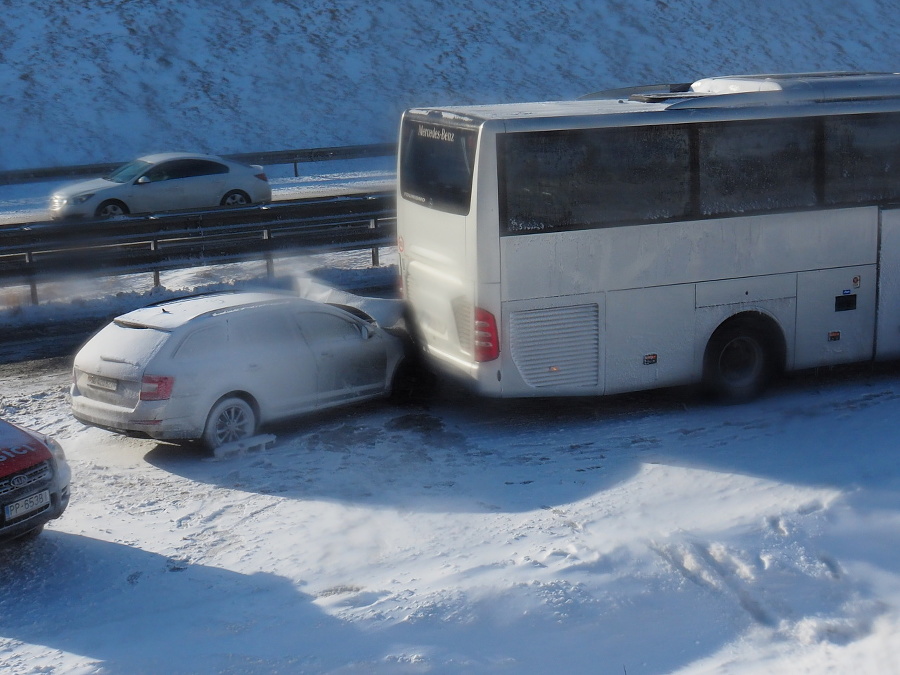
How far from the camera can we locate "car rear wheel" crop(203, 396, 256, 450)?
9.52 meters

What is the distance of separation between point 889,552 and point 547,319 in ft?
12.6

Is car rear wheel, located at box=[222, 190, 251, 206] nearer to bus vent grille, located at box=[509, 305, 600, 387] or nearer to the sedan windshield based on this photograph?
the sedan windshield

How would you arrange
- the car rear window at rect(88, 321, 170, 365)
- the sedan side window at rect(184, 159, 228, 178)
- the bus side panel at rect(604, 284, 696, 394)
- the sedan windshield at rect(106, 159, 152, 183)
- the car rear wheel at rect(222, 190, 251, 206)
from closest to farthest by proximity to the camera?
the car rear window at rect(88, 321, 170, 365)
the bus side panel at rect(604, 284, 696, 394)
the sedan windshield at rect(106, 159, 152, 183)
the sedan side window at rect(184, 159, 228, 178)
the car rear wheel at rect(222, 190, 251, 206)

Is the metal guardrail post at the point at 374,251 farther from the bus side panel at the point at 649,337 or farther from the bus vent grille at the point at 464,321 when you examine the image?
the bus side panel at the point at 649,337

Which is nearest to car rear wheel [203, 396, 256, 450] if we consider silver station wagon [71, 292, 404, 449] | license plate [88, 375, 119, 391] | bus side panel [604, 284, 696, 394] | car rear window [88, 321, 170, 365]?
silver station wagon [71, 292, 404, 449]

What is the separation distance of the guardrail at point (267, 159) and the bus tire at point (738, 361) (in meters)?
20.8

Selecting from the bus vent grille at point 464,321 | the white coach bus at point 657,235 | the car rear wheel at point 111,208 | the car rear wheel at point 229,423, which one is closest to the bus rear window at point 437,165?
the white coach bus at point 657,235

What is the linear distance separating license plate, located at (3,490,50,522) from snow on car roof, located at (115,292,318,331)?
7.43 ft

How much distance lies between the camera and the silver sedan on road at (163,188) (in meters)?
22.1

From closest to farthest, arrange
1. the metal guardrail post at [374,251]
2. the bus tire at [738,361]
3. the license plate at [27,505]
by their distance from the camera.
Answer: the license plate at [27,505]
the bus tire at [738,361]
the metal guardrail post at [374,251]

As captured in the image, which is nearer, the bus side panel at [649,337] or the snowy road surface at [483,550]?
the snowy road surface at [483,550]

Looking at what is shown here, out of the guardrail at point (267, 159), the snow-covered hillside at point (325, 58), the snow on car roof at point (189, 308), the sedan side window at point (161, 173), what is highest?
the snow-covered hillside at point (325, 58)

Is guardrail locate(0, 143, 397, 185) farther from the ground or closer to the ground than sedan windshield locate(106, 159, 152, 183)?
closer to the ground

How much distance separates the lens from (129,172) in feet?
75.4
